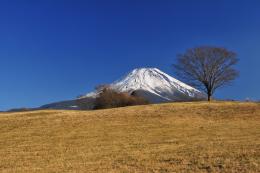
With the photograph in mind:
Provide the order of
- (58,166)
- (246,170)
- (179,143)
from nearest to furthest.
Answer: (246,170)
(58,166)
(179,143)

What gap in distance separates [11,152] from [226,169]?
1329 cm

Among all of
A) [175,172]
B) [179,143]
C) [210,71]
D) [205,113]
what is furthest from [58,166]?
[210,71]

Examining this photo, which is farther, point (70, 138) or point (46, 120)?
point (46, 120)

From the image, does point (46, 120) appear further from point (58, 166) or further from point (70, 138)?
point (58, 166)

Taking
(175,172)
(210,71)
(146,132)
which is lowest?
(175,172)

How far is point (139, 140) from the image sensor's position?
2900cm

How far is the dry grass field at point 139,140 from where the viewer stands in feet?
70.1

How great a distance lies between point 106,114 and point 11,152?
15.7 metres

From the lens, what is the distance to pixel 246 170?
62.1 ft

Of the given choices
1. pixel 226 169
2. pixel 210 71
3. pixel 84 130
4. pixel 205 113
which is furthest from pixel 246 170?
pixel 210 71

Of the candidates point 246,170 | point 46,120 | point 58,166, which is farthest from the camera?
point 46,120

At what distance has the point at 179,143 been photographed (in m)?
27.0

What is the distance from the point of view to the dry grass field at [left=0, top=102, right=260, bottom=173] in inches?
841

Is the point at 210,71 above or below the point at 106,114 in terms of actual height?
above
